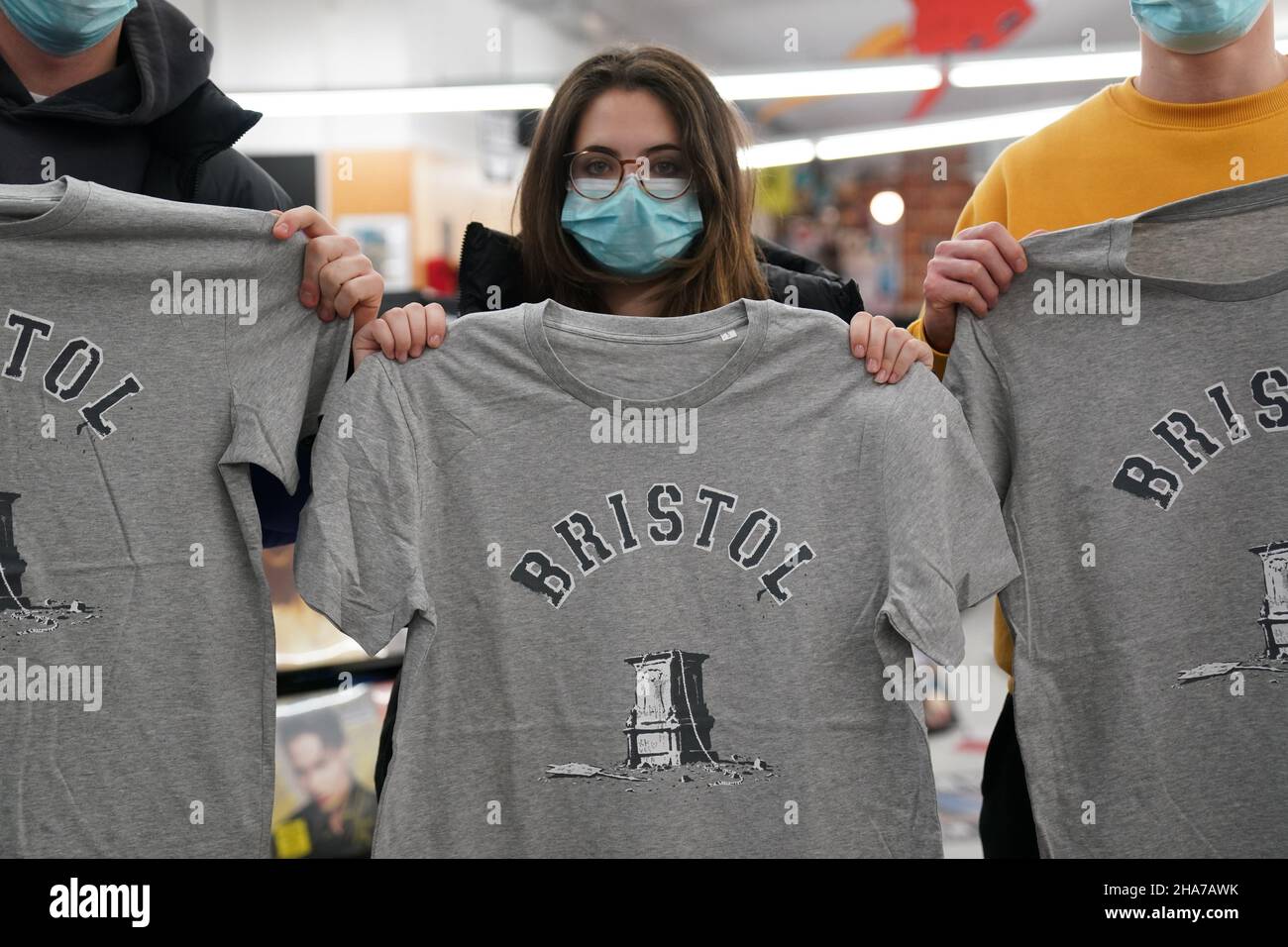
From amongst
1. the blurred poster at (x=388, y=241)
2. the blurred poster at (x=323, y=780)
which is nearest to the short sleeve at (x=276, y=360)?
the blurred poster at (x=323, y=780)

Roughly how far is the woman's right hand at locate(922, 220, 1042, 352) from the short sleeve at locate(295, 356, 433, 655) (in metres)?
0.90

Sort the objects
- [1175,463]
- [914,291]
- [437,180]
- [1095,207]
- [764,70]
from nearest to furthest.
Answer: [1175,463], [1095,207], [764,70], [437,180], [914,291]

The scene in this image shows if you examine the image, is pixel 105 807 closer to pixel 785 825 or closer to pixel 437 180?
pixel 785 825

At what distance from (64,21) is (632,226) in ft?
3.28

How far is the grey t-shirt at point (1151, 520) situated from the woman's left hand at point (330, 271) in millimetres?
999

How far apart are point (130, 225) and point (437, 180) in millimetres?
6367

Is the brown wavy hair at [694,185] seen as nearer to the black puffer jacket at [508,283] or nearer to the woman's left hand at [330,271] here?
the black puffer jacket at [508,283]

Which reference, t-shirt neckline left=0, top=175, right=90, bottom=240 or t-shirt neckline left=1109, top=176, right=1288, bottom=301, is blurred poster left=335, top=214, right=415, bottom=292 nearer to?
t-shirt neckline left=0, top=175, right=90, bottom=240

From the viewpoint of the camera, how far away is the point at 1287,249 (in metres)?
1.87

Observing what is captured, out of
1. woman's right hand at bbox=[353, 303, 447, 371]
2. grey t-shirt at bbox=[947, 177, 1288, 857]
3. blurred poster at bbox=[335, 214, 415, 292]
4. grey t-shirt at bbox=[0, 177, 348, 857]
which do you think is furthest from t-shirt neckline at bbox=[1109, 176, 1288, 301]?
blurred poster at bbox=[335, 214, 415, 292]

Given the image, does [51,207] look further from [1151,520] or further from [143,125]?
[1151,520]

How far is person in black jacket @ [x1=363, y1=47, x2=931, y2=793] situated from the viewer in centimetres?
199
